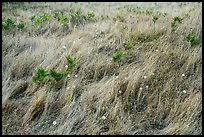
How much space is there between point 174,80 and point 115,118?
109cm

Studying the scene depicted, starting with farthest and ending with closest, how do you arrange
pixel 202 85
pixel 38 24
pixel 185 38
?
pixel 38 24
pixel 185 38
pixel 202 85

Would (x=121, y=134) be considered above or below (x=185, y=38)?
below

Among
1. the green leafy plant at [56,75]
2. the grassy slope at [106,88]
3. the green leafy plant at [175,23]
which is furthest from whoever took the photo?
the green leafy plant at [175,23]

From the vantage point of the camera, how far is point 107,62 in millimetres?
4227

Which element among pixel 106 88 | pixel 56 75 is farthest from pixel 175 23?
pixel 56 75

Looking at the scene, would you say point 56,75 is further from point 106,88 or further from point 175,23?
point 175,23

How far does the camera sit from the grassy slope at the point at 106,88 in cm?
304

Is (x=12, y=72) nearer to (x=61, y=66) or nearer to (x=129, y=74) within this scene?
(x=61, y=66)

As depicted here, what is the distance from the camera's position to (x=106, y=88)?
3502 millimetres

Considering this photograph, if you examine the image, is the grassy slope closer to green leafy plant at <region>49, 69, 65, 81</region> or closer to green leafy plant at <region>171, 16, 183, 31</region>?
green leafy plant at <region>49, 69, 65, 81</region>

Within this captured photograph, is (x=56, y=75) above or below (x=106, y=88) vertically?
above

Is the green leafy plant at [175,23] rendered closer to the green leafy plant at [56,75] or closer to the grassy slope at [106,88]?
the grassy slope at [106,88]

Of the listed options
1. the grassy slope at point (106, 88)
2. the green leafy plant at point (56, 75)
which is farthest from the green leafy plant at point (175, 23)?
the green leafy plant at point (56, 75)

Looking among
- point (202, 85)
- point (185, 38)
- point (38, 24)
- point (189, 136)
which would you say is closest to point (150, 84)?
point (202, 85)
